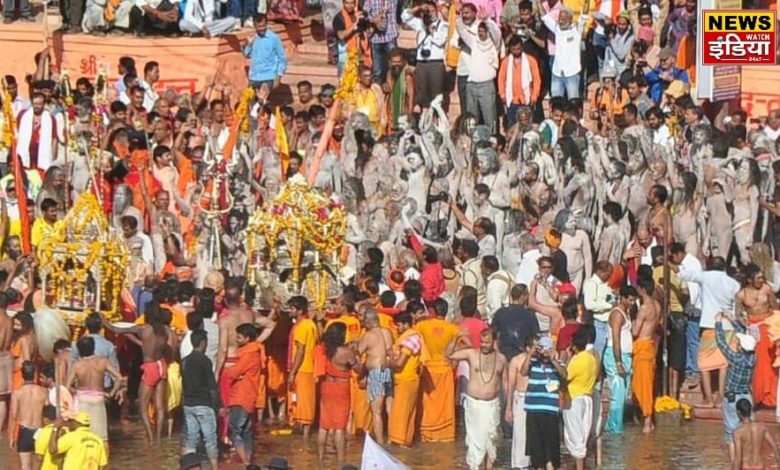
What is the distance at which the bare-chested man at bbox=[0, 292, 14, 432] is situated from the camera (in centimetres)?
2631

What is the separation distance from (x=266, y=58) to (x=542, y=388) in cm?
988

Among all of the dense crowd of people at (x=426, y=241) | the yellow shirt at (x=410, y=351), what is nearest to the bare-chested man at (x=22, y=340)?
the dense crowd of people at (x=426, y=241)

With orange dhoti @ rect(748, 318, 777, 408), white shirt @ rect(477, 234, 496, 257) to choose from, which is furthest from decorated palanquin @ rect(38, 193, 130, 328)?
orange dhoti @ rect(748, 318, 777, 408)

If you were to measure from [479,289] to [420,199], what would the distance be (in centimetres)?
232

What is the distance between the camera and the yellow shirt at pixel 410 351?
26188 mm

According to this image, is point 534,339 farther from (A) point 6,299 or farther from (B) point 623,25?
(B) point 623,25

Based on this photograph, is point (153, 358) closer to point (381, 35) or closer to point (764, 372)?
Result: point (764, 372)

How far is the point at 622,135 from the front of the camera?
30.8 metres

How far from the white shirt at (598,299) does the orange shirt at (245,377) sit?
137 inches

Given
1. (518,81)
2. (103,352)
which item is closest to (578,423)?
(103,352)

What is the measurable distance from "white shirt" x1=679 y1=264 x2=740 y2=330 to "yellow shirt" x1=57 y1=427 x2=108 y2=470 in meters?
7.65

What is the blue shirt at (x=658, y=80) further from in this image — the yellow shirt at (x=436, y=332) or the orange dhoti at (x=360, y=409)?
the orange dhoti at (x=360, y=409)

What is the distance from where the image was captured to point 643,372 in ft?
90.1

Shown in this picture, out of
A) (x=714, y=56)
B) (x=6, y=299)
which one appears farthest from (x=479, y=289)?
(x=714, y=56)
